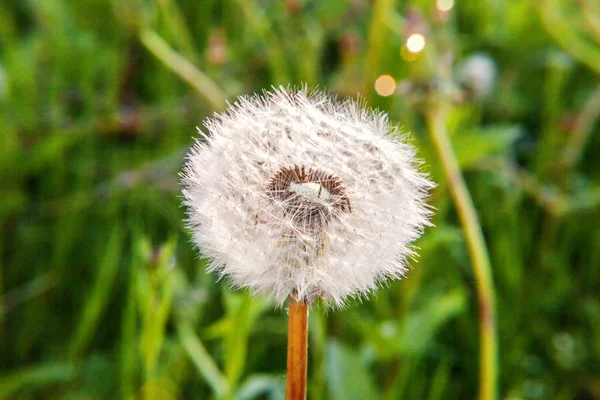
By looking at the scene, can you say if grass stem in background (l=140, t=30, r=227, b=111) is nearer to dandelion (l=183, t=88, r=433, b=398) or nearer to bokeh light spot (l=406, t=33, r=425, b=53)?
bokeh light spot (l=406, t=33, r=425, b=53)

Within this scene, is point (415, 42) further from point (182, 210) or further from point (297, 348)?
point (297, 348)

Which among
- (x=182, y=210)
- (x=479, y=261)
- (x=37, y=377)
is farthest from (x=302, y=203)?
(x=182, y=210)

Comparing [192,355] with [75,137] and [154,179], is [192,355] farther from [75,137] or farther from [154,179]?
[75,137]

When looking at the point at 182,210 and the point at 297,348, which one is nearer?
the point at 297,348

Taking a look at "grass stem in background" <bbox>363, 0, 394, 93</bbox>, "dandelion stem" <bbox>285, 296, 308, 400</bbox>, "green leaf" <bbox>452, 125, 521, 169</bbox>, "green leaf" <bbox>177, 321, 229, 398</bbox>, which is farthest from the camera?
"grass stem in background" <bbox>363, 0, 394, 93</bbox>

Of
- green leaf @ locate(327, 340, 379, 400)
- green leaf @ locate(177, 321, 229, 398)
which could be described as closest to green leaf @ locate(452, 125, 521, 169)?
green leaf @ locate(327, 340, 379, 400)
